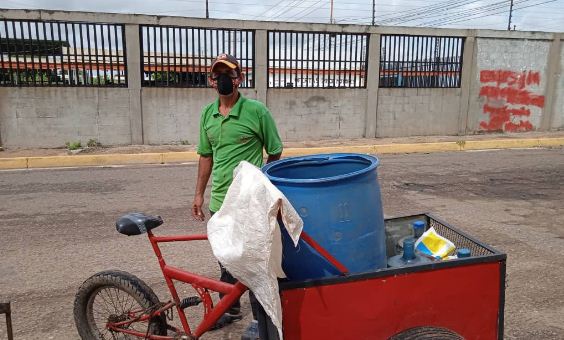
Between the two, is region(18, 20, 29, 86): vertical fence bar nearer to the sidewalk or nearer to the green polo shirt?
the sidewalk

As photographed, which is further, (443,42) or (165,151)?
(443,42)

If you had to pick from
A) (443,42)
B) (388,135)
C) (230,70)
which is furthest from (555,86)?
(230,70)

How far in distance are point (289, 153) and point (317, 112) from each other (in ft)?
7.54

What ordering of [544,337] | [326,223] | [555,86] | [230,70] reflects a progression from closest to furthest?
1. [326,223]
2. [230,70]
3. [544,337]
4. [555,86]

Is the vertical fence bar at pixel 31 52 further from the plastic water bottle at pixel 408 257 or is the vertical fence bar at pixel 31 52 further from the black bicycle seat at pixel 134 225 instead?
the plastic water bottle at pixel 408 257

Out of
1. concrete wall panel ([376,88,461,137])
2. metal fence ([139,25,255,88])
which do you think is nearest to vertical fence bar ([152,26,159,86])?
metal fence ([139,25,255,88])

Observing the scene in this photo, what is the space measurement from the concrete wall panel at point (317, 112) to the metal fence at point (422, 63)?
3.62 ft

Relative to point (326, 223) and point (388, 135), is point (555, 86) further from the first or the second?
point (326, 223)

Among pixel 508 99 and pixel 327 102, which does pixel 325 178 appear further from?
pixel 508 99

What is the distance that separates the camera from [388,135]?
13.6 meters

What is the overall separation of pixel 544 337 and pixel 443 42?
11881 millimetres

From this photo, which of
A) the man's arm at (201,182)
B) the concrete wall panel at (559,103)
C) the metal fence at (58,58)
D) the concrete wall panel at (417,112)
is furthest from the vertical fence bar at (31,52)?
the concrete wall panel at (559,103)

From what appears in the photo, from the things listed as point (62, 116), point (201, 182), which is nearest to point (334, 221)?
point (201, 182)

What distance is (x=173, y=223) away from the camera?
5562 millimetres
